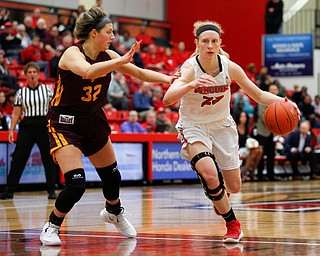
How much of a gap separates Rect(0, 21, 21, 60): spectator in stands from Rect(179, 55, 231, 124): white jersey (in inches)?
504

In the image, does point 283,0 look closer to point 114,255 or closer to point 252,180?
point 252,180

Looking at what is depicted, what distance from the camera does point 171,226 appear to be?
8.79 m

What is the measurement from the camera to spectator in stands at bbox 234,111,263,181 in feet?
64.1

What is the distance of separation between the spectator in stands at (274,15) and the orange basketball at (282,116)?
65.4 ft

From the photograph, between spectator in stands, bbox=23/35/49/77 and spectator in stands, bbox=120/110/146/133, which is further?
spectator in stands, bbox=23/35/49/77

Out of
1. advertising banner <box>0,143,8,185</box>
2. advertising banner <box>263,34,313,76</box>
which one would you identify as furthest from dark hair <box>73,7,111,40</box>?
advertising banner <box>263,34,313,76</box>

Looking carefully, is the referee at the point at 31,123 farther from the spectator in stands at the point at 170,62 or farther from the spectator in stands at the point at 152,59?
the spectator in stands at the point at 170,62

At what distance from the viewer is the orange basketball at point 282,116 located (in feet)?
25.1

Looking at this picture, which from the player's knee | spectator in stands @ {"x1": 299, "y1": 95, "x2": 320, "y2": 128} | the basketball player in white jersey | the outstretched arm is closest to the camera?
the outstretched arm

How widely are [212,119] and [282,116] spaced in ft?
2.06

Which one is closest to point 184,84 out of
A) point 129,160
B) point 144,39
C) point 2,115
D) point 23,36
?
point 2,115

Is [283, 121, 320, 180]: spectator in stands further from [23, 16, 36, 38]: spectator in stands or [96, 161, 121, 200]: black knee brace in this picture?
[96, 161, 121, 200]: black knee brace

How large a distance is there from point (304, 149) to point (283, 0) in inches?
356

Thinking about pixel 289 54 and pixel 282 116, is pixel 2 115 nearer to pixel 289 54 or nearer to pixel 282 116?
pixel 282 116
